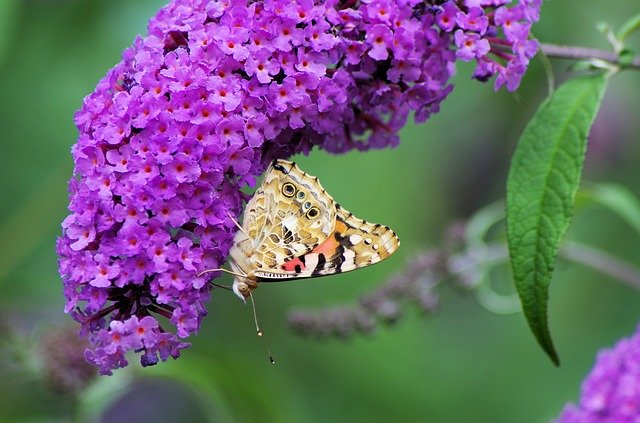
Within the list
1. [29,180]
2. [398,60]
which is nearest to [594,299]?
[29,180]

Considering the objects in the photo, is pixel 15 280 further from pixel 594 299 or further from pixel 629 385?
pixel 594 299

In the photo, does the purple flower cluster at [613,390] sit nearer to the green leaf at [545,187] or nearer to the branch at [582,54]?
the green leaf at [545,187]

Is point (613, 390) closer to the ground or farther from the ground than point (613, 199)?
closer to the ground

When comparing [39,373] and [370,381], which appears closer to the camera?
[39,373]

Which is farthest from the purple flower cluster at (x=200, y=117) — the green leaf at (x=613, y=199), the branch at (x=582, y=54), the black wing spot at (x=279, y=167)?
the green leaf at (x=613, y=199)

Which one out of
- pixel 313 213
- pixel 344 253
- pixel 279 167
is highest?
pixel 279 167

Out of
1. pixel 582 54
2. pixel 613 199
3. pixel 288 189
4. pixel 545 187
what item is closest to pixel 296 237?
pixel 288 189

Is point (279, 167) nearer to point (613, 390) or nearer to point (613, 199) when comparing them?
point (613, 390)
